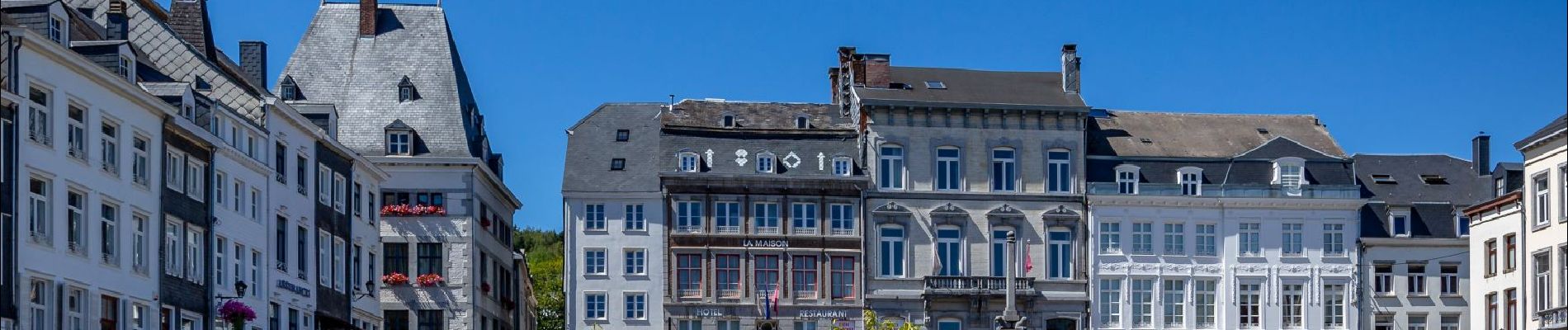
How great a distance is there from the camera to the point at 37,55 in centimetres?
4628

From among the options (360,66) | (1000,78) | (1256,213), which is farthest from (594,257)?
(1256,213)

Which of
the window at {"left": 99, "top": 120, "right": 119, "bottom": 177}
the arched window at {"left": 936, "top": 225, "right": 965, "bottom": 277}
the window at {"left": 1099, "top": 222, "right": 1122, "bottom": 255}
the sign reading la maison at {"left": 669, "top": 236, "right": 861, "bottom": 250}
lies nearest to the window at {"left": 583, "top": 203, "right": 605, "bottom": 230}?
the sign reading la maison at {"left": 669, "top": 236, "right": 861, "bottom": 250}

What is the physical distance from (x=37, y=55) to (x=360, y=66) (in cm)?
Result: 3561

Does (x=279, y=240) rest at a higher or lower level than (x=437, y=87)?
lower

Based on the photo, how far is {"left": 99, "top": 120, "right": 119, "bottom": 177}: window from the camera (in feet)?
164

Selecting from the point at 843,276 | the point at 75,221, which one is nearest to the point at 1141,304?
the point at 843,276

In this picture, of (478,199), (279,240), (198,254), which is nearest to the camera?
(198,254)

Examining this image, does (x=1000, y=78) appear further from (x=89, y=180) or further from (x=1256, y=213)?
(x=89, y=180)

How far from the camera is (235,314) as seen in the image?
5641 cm

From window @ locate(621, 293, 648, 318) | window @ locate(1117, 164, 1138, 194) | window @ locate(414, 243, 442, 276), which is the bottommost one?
window @ locate(621, 293, 648, 318)

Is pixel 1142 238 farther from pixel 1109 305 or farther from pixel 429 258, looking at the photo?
pixel 429 258

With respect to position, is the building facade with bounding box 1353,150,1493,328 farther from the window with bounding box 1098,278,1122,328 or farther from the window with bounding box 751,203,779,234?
the window with bounding box 751,203,779,234

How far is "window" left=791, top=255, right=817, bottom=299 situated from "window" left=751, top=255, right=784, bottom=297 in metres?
0.49

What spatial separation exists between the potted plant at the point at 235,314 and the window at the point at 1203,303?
123 feet
